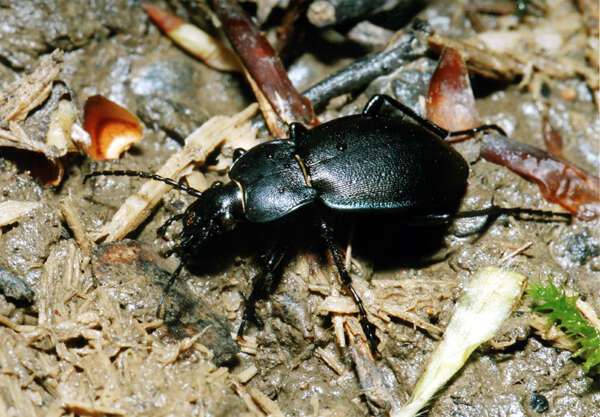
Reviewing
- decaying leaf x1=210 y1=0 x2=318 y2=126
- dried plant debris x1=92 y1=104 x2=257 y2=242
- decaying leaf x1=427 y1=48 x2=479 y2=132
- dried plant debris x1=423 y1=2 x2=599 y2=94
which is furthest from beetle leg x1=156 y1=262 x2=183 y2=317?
dried plant debris x1=423 y1=2 x2=599 y2=94

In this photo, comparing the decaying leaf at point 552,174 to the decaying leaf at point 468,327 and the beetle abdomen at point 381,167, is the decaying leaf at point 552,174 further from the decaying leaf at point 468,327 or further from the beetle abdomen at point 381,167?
the decaying leaf at point 468,327

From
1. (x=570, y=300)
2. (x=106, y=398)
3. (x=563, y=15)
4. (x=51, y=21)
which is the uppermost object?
(x=51, y=21)

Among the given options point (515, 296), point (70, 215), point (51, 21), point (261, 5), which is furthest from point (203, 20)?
point (515, 296)

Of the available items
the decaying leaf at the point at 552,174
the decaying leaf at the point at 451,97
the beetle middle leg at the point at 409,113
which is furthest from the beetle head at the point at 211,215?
the decaying leaf at the point at 552,174

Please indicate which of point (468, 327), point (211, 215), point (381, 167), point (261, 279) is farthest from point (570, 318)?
point (211, 215)

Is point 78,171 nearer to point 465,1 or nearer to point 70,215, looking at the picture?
point 70,215
